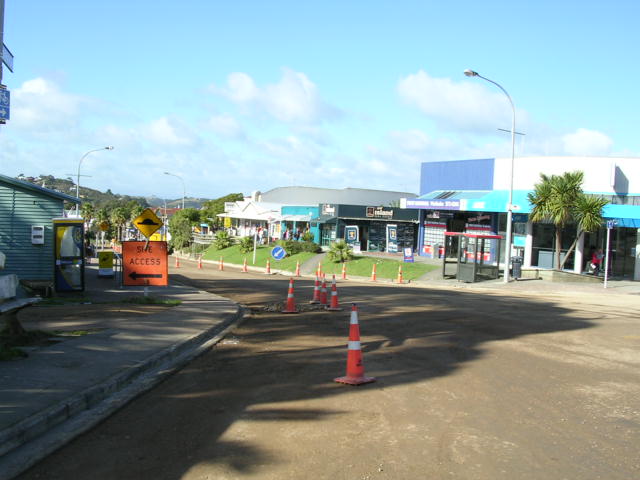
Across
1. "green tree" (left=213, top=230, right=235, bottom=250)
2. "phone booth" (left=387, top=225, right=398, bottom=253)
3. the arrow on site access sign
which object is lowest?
the arrow on site access sign

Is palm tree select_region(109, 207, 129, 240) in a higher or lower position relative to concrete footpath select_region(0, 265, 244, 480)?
higher

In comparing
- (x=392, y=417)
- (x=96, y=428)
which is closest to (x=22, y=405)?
(x=96, y=428)

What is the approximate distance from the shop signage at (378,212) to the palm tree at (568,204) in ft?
57.5

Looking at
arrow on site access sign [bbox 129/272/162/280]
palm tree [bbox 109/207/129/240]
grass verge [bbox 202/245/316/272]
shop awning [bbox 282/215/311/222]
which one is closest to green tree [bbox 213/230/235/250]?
grass verge [bbox 202/245/316/272]

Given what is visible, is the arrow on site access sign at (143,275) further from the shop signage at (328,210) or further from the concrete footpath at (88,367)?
the shop signage at (328,210)

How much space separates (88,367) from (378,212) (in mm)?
40775

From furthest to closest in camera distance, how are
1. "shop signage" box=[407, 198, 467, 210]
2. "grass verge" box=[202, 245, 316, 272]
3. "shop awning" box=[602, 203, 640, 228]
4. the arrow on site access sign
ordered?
"grass verge" box=[202, 245, 316, 272], "shop signage" box=[407, 198, 467, 210], "shop awning" box=[602, 203, 640, 228], the arrow on site access sign

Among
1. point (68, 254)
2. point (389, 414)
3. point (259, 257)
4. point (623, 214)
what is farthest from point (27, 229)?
point (259, 257)

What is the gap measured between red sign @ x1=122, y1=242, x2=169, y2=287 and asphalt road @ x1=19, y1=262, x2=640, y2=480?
5.62 m

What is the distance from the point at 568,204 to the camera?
29828mm

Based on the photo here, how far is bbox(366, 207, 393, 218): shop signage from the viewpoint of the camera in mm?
47844

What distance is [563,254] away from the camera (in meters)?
34.2

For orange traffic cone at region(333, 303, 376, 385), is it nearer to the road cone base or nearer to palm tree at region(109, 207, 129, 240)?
the road cone base

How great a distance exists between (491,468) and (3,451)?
4.13m
